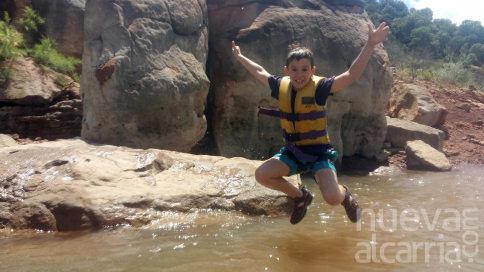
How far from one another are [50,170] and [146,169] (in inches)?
36.1

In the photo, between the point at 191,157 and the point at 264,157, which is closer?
the point at 191,157

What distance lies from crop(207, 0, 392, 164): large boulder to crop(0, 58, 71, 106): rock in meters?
2.69

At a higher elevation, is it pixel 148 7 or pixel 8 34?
pixel 148 7

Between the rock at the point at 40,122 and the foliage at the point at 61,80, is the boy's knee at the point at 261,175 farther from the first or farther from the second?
the foliage at the point at 61,80

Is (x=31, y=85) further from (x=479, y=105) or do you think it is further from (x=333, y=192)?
(x=479, y=105)

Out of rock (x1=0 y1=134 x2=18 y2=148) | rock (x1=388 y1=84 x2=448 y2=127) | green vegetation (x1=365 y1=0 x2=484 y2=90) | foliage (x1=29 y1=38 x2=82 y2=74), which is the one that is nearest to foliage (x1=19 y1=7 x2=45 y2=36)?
foliage (x1=29 y1=38 x2=82 y2=74)

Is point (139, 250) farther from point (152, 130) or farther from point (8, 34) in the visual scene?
point (8, 34)

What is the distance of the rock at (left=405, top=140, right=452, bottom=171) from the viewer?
7355 mm

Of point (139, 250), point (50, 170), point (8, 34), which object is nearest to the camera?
point (139, 250)

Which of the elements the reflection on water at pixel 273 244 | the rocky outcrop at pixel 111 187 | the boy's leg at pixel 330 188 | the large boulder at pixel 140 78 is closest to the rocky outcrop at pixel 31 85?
the large boulder at pixel 140 78

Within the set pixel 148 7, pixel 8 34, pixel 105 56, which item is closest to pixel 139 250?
pixel 105 56

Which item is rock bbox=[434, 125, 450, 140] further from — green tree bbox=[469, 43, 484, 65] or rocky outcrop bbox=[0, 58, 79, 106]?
green tree bbox=[469, 43, 484, 65]

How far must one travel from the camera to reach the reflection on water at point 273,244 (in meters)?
2.46

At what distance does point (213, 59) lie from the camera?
6730 mm
